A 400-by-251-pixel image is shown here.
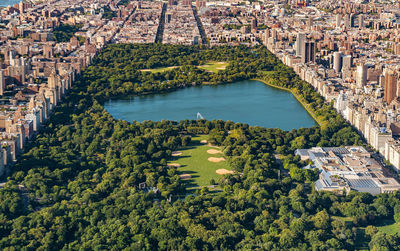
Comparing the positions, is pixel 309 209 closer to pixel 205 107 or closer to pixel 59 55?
pixel 205 107

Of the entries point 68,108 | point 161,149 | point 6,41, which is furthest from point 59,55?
point 161,149

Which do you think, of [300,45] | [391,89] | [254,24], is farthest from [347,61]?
[254,24]

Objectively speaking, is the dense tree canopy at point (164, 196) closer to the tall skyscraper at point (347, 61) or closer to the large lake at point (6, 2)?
the tall skyscraper at point (347, 61)

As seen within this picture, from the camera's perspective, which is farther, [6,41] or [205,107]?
[6,41]

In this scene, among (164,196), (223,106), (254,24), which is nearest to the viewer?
(164,196)

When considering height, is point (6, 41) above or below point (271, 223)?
above

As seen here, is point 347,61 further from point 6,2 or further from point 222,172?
point 6,2
